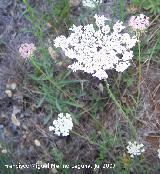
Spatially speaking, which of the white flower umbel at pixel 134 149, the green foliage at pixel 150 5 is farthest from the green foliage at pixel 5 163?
the green foliage at pixel 150 5

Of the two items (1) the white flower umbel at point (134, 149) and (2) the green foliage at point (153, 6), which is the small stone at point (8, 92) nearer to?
(1) the white flower umbel at point (134, 149)

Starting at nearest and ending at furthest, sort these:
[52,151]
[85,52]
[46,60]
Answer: [85,52] → [52,151] → [46,60]

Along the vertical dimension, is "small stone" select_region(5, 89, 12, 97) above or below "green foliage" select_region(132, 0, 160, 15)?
below

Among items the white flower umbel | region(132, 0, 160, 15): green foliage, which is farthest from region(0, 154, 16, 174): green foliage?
region(132, 0, 160, 15): green foliage

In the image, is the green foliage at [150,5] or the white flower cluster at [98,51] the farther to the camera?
the green foliage at [150,5]

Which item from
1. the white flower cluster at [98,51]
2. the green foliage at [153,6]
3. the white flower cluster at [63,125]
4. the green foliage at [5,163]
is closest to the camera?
the white flower cluster at [98,51]

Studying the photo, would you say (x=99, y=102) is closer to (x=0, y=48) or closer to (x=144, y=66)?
(x=144, y=66)

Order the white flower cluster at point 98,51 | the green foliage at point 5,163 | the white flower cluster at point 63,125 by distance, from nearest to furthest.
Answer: the white flower cluster at point 98,51 → the white flower cluster at point 63,125 → the green foliage at point 5,163

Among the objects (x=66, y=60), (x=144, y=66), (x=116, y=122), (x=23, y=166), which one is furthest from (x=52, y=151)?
(x=144, y=66)

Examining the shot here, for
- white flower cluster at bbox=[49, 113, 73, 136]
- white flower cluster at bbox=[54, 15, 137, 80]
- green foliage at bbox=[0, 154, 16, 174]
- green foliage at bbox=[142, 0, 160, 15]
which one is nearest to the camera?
white flower cluster at bbox=[54, 15, 137, 80]

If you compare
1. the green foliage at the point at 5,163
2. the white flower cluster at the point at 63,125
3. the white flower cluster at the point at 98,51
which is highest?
the white flower cluster at the point at 98,51

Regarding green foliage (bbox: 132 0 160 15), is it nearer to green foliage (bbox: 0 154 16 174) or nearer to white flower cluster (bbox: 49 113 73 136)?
A: white flower cluster (bbox: 49 113 73 136)
